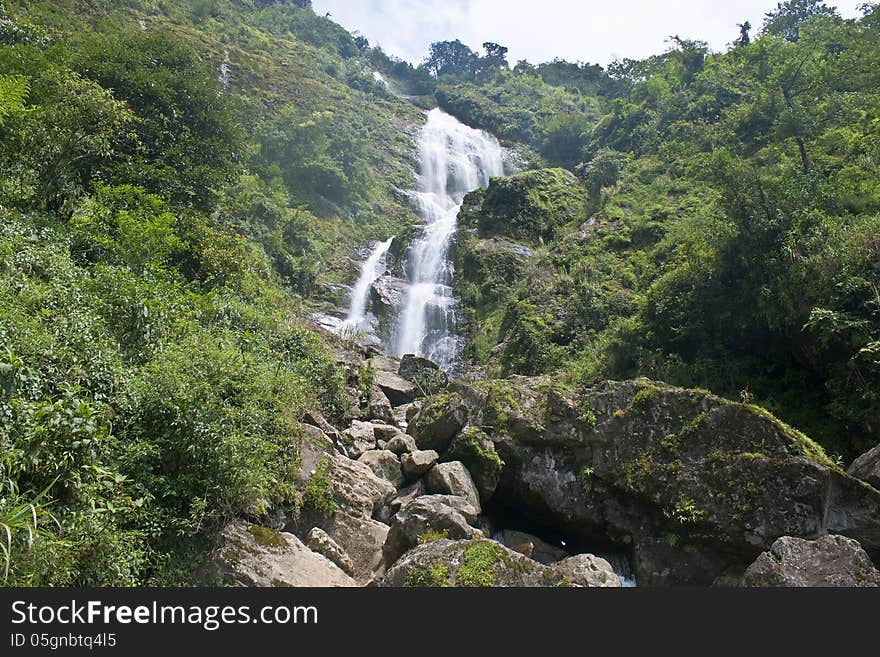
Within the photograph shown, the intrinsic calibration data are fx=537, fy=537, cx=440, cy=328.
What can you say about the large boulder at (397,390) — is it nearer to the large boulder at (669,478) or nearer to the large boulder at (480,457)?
→ the large boulder at (669,478)

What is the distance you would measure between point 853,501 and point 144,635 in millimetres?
10026

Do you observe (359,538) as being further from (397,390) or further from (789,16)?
(789,16)

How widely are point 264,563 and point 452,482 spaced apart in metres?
4.69

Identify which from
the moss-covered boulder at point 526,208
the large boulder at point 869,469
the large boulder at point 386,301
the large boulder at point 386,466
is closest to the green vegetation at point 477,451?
the large boulder at point 386,466

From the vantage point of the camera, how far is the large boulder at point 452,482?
11.0 m

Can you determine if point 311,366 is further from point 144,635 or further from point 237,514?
point 144,635

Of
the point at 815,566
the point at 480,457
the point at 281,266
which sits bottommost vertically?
the point at 480,457

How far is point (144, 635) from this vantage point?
4.70m

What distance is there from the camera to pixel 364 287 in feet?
104

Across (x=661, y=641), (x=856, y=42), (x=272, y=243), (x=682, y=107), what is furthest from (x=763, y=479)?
(x=682, y=107)

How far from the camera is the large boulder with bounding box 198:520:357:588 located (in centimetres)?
693

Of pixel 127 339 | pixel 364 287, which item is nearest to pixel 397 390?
pixel 127 339

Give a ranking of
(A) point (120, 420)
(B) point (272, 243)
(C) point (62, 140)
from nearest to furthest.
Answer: (A) point (120, 420) → (C) point (62, 140) → (B) point (272, 243)

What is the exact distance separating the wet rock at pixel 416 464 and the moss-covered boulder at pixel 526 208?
69.4 feet
